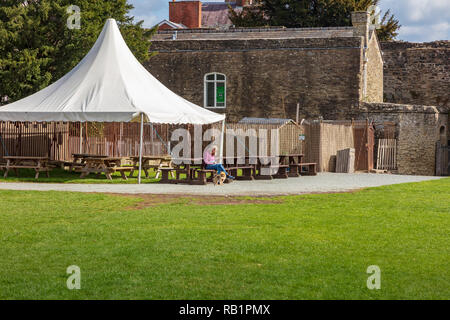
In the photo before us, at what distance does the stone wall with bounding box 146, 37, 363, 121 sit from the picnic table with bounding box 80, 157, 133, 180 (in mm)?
13140

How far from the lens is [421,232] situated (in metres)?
10.0

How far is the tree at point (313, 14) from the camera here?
1706 inches

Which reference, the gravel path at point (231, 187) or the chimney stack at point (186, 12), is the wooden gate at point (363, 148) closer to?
the gravel path at point (231, 187)

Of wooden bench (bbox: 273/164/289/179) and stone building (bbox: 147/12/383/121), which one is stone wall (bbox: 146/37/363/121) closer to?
stone building (bbox: 147/12/383/121)

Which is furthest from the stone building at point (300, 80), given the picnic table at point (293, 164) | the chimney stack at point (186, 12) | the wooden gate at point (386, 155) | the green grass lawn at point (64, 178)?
the chimney stack at point (186, 12)

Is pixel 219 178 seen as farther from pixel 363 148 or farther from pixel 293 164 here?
pixel 363 148

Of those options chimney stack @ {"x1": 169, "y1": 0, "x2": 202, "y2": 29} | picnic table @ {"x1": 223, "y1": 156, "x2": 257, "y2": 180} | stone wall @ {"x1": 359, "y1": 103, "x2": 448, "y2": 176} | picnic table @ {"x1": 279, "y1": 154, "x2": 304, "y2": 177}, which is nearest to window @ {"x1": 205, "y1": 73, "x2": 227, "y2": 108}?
stone wall @ {"x1": 359, "y1": 103, "x2": 448, "y2": 176}

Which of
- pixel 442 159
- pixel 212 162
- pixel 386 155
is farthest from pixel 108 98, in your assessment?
pixel 442 159

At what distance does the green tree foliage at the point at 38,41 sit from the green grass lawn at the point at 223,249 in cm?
1102

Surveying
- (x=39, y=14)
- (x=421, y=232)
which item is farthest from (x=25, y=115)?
(x=421, y=232)

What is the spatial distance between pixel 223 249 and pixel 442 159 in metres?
25.0

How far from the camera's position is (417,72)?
39.1m
